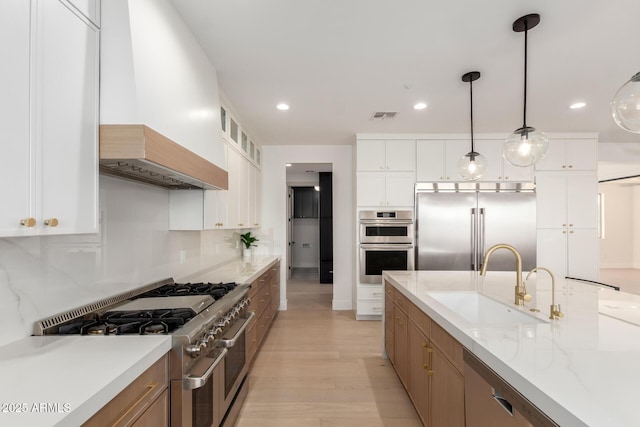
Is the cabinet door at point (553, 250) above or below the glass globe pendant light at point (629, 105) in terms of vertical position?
below

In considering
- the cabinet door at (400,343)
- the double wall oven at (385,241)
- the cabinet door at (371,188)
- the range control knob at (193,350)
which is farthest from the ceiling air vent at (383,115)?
the range control knob at (193,350)

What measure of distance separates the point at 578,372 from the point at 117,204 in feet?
7.43

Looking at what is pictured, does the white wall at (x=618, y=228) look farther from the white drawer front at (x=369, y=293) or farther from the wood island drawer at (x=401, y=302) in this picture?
the wood island drawer at (x=401, y=302)

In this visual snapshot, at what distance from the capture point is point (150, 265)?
7.40 ft

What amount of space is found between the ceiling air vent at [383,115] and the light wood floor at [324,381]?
2610 mm

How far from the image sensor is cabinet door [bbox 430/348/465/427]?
1.44m

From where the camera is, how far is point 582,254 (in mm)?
4355

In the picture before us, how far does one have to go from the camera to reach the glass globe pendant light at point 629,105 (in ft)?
4.48

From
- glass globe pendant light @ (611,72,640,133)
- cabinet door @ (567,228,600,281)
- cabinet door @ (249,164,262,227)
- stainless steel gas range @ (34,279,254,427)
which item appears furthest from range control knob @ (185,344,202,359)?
cabinet door @ (567,228,600,281)

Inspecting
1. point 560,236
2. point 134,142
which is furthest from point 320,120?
point 560,236

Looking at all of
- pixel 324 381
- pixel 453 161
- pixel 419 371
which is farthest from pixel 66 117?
pixel 453 161

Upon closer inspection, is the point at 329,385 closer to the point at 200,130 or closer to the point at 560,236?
the point at 200,130

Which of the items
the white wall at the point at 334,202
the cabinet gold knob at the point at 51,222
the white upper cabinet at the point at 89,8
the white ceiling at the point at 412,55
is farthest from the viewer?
the white wall at the point at 334,202

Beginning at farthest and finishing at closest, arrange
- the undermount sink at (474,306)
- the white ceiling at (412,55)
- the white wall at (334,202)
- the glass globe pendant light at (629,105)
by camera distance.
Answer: the white wall at (334,202), the undermount sink at (474,306), the white ceiling at (412,55), the glass globe pendant light at (629,105)
